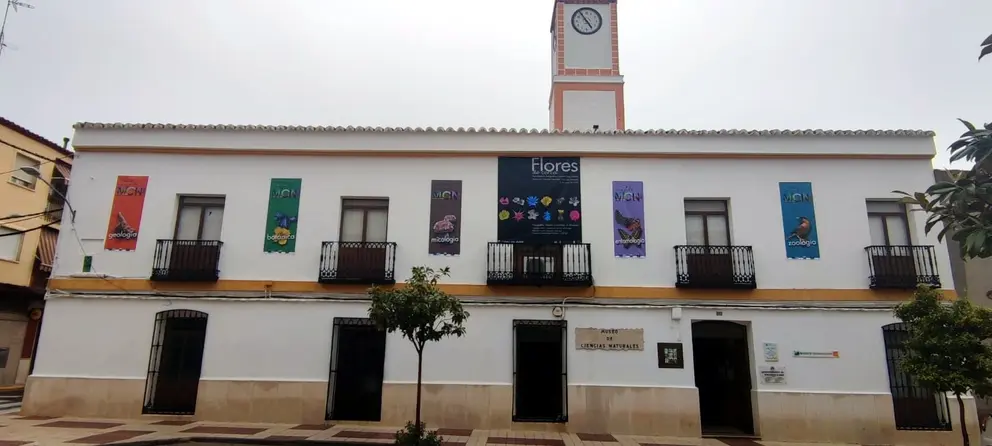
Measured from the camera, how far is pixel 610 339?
425 inches

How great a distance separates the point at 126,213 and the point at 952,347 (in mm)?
14854

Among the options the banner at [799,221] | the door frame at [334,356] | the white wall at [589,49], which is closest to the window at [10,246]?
the door frame at [334,356]

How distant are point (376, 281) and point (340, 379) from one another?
2.10 m

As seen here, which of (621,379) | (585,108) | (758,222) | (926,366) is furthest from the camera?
(585,108)

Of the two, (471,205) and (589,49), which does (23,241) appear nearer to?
(471,205)

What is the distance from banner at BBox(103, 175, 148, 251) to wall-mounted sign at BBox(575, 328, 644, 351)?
922 cm

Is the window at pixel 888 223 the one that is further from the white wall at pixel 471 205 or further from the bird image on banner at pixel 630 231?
the bird image on banner at pixel 630 231

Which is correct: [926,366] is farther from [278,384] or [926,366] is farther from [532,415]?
[278,384]

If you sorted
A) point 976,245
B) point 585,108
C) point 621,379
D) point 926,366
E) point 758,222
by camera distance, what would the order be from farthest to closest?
point 585,108, point 758,222, point 621,379, point 926,366, point 976,245

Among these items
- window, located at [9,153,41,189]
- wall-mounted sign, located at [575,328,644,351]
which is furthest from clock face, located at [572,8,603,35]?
window, located at [9,153,41,189]

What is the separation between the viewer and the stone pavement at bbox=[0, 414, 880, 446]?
29.9 ft

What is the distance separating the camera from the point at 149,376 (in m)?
11.1

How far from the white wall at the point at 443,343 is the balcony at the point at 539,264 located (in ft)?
1.90

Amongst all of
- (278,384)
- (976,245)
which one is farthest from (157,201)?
(976,245)
